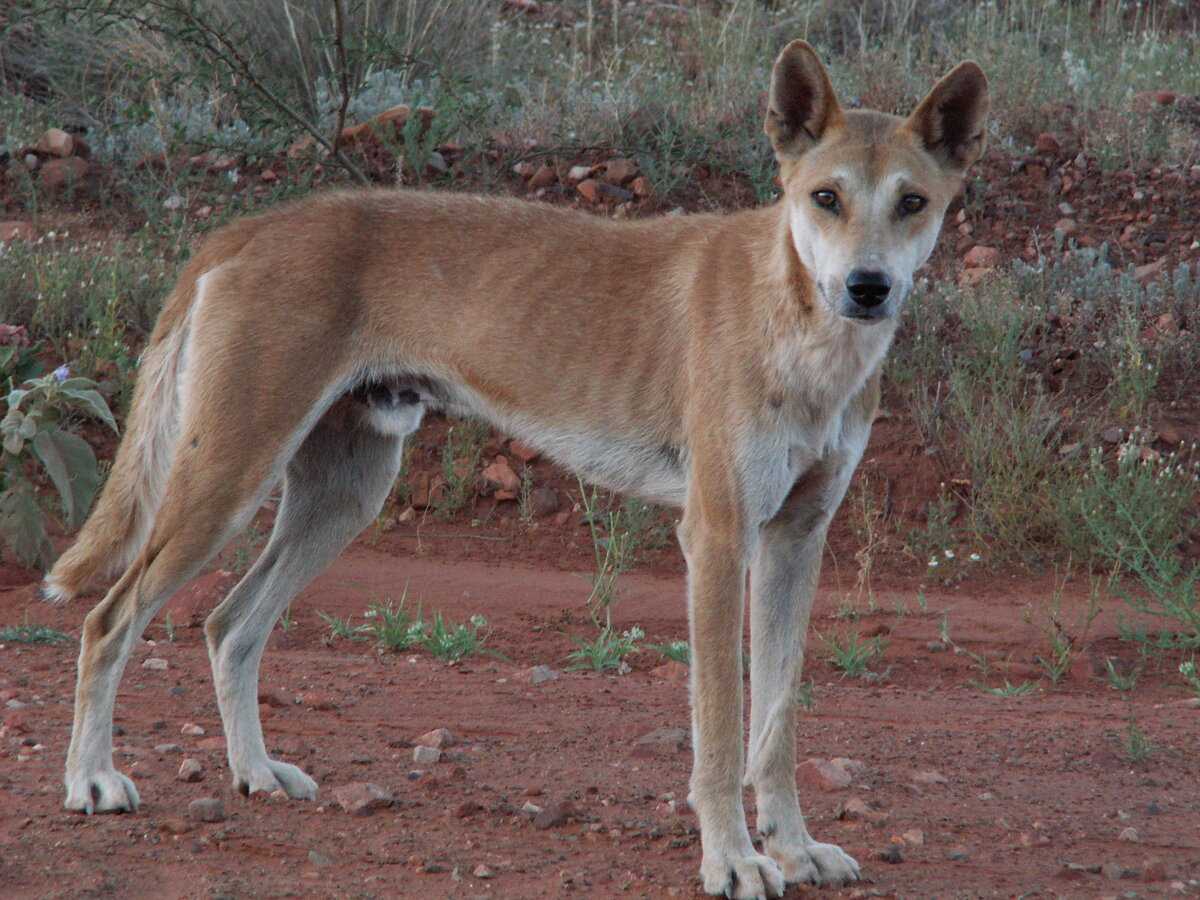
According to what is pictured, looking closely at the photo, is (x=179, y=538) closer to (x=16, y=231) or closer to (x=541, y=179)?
(x=16, y=231)

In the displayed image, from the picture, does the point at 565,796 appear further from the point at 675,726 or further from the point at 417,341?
the point at 417,341

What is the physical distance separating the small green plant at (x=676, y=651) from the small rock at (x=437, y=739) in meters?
1.26

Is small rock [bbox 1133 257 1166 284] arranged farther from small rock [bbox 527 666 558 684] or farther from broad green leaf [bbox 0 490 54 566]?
broad green leaf [bbox 0 490 54 566]

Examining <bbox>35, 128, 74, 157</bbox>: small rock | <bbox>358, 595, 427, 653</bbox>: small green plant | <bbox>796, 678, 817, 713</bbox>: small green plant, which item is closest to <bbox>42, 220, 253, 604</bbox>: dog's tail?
<bbox>358, 595, 427, 653</bbox>: small green plant

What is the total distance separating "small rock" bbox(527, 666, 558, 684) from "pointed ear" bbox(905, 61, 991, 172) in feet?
7.88

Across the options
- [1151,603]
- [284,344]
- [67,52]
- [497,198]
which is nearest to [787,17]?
[67,52]

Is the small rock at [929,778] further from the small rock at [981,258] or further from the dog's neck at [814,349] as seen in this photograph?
the small rock at [981,258]

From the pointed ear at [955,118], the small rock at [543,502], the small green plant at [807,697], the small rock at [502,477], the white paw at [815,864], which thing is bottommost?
the small rock at [543,502]

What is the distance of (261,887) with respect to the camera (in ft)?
11.4

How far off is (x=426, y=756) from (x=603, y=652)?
1349 mm

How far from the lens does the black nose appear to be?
3.71 metres

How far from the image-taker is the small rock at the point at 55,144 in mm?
10484

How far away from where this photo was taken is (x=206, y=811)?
4.03m

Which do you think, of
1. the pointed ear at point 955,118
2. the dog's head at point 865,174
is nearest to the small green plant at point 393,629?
the dog's head at point 865,174
